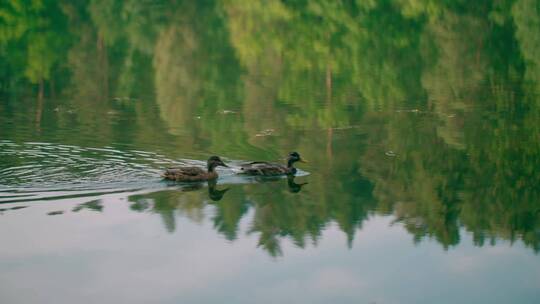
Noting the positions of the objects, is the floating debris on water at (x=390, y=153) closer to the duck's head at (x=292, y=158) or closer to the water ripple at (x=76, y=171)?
the water ripple at (x=76, y=171)

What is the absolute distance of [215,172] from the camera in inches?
802

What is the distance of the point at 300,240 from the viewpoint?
16.8 meters

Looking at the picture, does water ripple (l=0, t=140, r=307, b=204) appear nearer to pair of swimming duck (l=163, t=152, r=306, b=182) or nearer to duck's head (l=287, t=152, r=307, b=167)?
pair of swimming duck (l=163, t=152, r=306, b=182)

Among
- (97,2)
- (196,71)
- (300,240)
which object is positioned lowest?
(300,240)

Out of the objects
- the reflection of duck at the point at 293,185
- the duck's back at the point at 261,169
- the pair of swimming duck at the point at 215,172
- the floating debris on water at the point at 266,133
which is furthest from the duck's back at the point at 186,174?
the floating debris on water at the point at 266,133

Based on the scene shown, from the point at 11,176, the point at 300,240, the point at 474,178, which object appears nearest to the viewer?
the point at 300,240

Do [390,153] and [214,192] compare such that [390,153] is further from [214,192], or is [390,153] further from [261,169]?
[214,192]

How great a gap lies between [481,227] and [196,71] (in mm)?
22148

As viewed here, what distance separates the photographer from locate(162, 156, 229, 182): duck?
19.5 m

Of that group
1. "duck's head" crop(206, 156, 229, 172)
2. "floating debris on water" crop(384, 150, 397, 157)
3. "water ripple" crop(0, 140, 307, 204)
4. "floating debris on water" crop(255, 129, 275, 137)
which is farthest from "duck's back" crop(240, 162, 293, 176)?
"floating debris on water" crop(255, 129, 275, 137)

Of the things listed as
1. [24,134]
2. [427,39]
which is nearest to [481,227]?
[24,134]

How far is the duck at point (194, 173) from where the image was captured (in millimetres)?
19484

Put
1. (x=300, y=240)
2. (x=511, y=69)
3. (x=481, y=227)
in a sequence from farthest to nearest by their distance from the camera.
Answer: (x=511, y=69) → (x=481, y=227) → (x=300, y=240)

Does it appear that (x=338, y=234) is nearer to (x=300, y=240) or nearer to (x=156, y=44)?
(x=300, y=240)
